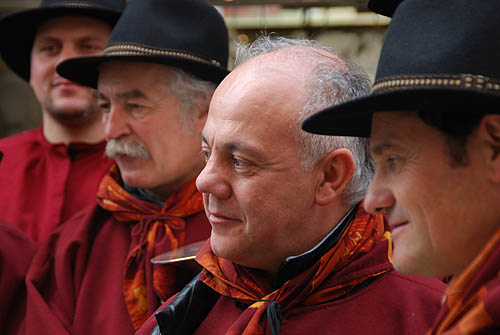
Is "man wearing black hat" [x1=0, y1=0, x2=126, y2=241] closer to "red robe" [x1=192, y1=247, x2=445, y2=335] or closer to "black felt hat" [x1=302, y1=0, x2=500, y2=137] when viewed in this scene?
"red robe" [x1=192, y1=247, x2=445, y2=335]

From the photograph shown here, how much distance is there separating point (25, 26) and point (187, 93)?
1.47 m

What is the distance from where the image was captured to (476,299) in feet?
4.85

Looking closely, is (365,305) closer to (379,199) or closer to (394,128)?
(379,199)

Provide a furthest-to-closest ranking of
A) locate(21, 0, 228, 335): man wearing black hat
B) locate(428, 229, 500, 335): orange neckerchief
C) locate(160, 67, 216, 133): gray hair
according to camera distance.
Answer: locate(160, 67, 216, 133): gray hair < locate(21, 0, 228, 335): man wearing black hat < locate(428, 229, 500, 335): orange neckerchief

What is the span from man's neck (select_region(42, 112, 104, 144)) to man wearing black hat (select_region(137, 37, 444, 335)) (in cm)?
185

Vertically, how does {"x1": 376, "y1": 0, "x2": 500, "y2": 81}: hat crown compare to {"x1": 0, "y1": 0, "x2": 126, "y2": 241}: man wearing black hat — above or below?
above

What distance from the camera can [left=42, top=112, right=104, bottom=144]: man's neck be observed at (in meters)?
3.93

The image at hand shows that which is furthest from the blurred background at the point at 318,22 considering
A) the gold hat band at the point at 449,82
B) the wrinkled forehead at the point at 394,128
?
the gold hat band at the point at 449,82

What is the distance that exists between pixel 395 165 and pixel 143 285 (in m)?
1.59

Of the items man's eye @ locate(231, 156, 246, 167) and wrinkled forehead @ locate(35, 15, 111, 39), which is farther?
wrinkled forehead @ locate(35, 15, 111, 39)

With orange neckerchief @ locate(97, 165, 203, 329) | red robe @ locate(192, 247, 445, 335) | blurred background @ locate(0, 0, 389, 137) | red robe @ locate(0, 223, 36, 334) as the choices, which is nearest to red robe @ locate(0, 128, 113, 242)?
red robe @ locate(0, 223, 36, 334)

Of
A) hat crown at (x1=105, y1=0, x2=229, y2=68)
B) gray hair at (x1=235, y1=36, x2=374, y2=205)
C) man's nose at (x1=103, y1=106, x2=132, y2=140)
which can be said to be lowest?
man's nose at (x1=103, y1=106, x2=132, y2=140)

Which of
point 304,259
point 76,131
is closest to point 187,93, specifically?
point 76,131

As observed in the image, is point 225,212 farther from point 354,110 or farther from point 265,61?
point 354,110
